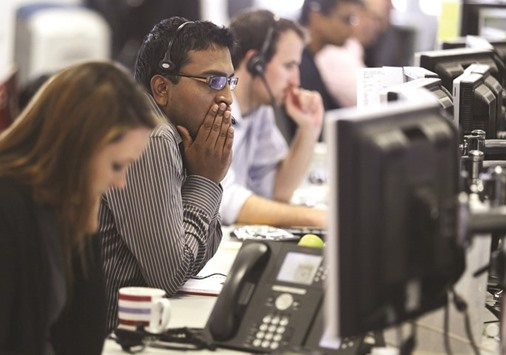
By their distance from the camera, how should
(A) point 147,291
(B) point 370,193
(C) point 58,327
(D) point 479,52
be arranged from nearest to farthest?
(B) point 370,193 → (C) point 58,327 → (A) point 147,291 → (D) point 479,52

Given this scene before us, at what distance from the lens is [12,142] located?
181 cm

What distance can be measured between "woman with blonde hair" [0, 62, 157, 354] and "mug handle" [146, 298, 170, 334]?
26 centimetres

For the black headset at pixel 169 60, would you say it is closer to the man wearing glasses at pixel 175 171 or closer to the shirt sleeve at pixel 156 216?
the man wearing glasses at pixel 175 171

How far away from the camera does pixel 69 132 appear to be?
1.77m

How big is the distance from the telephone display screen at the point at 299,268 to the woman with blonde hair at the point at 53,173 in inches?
16.5

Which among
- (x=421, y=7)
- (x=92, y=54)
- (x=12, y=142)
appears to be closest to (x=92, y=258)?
(x=12, y=142)

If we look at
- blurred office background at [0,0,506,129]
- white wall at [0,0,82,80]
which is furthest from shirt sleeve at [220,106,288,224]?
white wall at [0,0,82,80]

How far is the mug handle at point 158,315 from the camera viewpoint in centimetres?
208

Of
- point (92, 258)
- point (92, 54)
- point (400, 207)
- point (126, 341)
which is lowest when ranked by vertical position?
point (92, 54)

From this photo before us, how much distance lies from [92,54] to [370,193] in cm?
539

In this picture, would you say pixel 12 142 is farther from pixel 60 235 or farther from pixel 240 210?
pixel 240 210

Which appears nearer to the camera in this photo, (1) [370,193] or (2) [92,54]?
(1) [370,193]

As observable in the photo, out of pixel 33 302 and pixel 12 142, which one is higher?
pixel 12 142

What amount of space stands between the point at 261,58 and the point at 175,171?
155 cm
